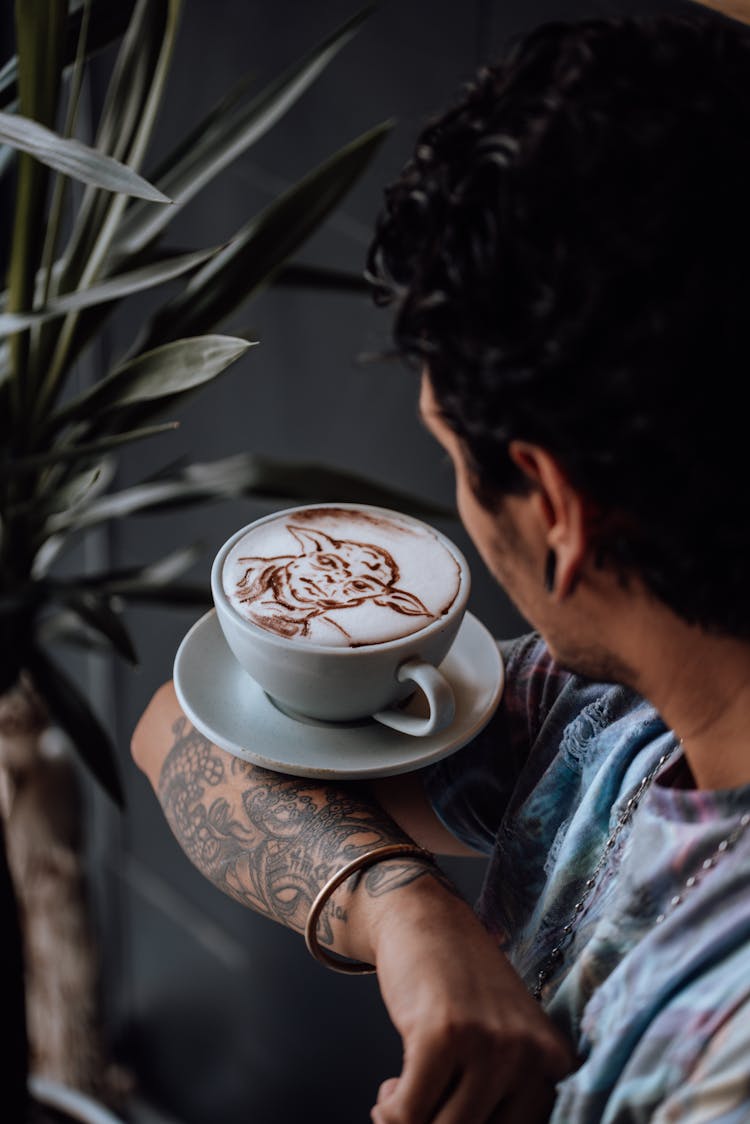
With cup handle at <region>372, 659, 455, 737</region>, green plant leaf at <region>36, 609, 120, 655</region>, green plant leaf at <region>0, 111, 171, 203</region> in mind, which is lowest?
green plant leaf at <region>36, 609, 120, 655</region>

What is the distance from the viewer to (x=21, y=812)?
157cm

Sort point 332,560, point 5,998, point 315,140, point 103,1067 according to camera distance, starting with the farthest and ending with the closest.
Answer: point 103,1067, point 315,140, point 5,998, point 332,560

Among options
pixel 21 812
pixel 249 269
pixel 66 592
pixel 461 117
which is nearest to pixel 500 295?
pixel 461 117

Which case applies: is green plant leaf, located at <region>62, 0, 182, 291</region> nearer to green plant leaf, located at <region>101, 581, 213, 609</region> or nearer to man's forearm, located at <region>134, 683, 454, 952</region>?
green plant leaf, located at <region>101, 581, 213, 609</region>

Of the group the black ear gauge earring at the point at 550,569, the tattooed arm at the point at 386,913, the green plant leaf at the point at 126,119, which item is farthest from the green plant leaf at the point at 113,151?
the black ear gauge earring at the point at 550,569

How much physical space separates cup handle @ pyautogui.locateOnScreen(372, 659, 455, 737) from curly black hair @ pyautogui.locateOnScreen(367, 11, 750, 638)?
0.16m

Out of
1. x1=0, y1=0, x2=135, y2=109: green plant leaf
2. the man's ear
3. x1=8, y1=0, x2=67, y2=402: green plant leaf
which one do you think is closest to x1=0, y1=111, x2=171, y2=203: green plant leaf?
x1=8, y1=0, x2=67, y2=402: green plant leaf

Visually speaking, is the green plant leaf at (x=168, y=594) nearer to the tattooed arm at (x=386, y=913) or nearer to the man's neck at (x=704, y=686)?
the tattooed arm at (x=386, y=913)

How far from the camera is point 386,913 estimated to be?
78 cm

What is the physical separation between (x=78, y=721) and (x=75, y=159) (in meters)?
0.63

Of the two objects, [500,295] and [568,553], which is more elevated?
[500,295]

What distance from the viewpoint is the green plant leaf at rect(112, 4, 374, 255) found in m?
1.15

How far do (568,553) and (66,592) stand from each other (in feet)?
2.41

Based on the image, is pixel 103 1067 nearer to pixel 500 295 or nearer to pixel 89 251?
pixel 89 251
